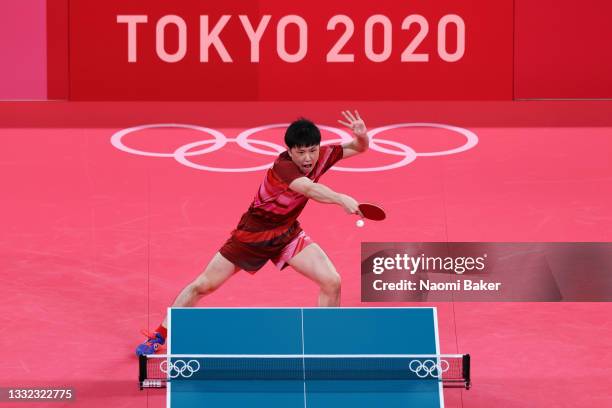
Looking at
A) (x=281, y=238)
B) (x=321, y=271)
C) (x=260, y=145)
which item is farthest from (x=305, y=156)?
(x=260, y=145)

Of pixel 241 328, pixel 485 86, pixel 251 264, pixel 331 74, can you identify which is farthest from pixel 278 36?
pixel 241 328

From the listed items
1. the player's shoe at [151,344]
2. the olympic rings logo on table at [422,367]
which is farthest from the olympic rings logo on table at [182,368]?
the player's shoe at [151,344]

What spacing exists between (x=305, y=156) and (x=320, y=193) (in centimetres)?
34

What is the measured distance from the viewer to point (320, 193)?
6754 mm

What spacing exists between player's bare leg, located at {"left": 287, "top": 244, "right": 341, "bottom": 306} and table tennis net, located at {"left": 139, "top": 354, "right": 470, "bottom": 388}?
137 centimetres

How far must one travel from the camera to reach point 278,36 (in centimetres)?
1221

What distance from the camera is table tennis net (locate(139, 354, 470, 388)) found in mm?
5801

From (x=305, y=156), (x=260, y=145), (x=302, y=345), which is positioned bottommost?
→ (x=302, y=345)

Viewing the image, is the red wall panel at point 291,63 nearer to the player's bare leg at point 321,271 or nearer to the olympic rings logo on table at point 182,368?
the player's bare leg at point 321,271

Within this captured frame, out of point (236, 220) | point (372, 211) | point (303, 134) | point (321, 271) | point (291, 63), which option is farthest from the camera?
point (291, 63)

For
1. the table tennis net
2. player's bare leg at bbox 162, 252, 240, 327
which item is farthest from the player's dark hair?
the table tennis net

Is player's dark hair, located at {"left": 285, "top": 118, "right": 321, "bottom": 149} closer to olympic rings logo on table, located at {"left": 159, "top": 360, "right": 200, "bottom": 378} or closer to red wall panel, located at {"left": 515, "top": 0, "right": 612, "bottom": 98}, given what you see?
olympic rings logo on table, located at {"left": 159, "top": 360, "right": 200, "bottom": 378}

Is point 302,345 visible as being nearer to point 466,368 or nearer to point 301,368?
point 301,368

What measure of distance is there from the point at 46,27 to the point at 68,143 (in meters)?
1.56
